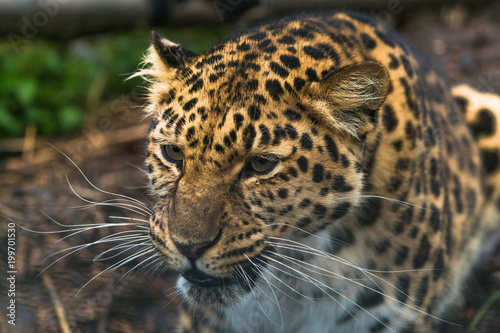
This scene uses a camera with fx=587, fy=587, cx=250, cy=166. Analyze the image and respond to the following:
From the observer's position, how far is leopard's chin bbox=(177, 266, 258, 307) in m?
3.85

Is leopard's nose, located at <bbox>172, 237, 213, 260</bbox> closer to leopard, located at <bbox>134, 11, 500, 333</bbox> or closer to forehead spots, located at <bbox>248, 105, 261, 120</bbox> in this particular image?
leopard, located at <bbox>134, 11, 500, 333</bbox>

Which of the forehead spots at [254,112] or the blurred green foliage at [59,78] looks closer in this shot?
the forehead spots at [254,112]

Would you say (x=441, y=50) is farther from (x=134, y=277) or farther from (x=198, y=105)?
(x=198, y=105)

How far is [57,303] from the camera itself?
17.4 feet

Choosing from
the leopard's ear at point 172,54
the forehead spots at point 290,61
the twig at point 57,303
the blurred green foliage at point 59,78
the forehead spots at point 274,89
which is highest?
the blurred green foliage at point 59,78

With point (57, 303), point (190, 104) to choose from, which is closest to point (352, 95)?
point (190, 104)

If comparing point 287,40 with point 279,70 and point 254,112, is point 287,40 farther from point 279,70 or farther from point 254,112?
point 254,112

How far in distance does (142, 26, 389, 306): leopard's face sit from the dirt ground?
3.06 ft

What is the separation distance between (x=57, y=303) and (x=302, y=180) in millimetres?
2830

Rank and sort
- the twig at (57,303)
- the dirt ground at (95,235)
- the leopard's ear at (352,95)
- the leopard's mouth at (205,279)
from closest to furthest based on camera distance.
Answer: the leopard's ear at (352,95) → the leopard's mouth at (205,279) → the twig at (57,303) → the dirt ground at (95,235)

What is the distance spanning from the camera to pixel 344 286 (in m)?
4.46

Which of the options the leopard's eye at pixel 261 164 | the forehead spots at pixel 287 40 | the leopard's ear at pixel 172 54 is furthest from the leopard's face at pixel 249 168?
the leopard's ear at pixel 172 54

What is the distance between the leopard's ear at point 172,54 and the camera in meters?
4.29

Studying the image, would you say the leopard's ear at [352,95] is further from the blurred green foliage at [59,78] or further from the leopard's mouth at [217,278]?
the blurred green foliage at [59,78]
